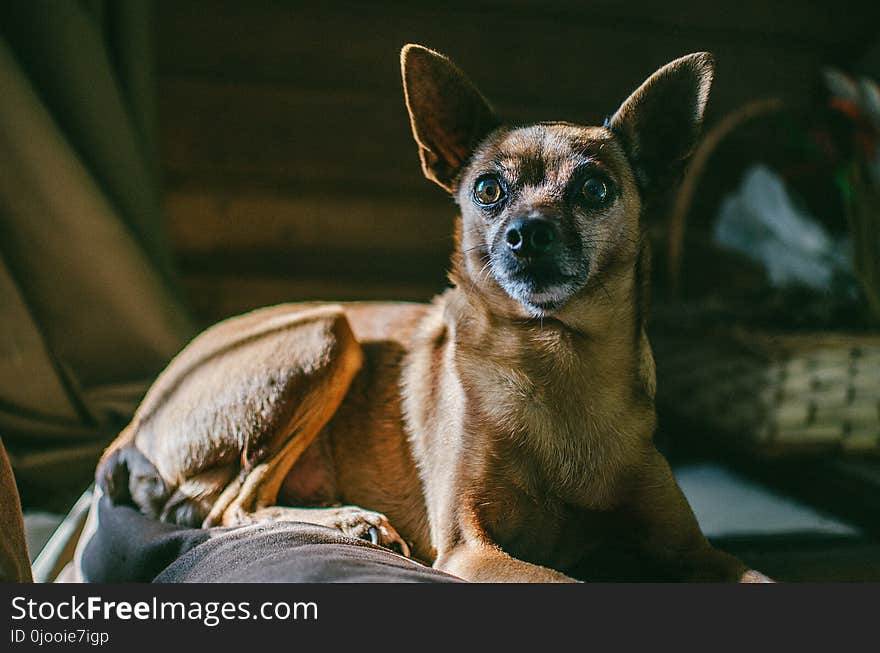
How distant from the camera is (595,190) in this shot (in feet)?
3.56

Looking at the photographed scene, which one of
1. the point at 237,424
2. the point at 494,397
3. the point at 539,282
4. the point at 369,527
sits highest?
the point at 539,282

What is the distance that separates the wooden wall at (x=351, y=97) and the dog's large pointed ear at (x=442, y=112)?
125cm

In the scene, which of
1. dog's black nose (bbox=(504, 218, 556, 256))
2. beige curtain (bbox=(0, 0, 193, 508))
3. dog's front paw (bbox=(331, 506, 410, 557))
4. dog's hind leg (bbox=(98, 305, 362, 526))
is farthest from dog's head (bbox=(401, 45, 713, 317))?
beige curtain (bbox=(0, 0, 193, 508))

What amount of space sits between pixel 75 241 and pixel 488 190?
128cm

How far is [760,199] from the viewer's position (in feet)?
7.80

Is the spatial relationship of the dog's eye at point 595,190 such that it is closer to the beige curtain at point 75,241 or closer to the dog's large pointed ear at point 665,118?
the dog's large pointed ear at point 665,118

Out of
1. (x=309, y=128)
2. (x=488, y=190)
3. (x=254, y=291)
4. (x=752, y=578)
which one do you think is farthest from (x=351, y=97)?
(x=752, y=578)

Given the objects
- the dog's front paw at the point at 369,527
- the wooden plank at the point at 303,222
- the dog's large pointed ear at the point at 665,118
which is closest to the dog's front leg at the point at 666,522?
the dog's front paw at the point at 369,527

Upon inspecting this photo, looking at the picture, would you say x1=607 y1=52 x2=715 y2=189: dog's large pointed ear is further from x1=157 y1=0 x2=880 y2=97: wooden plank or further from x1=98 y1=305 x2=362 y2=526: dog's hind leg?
x1=157 y1=0 x2=880 y2=97: wooden plank

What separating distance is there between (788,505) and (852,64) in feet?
6.20

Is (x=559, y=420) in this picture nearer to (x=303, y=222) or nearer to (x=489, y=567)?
(x=489, y=567)

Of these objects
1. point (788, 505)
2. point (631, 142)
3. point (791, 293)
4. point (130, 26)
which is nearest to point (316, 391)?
point (631, 142)

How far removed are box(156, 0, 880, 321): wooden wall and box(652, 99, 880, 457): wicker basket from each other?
3.40 feet

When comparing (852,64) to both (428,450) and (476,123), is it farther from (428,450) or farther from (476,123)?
(428,450)
